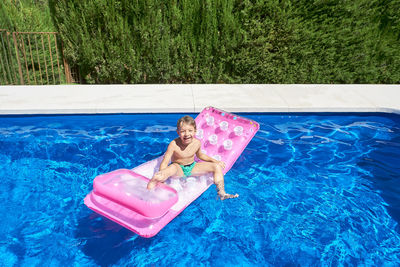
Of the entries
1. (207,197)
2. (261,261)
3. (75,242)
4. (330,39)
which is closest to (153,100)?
(207,197)

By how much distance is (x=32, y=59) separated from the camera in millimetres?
8289

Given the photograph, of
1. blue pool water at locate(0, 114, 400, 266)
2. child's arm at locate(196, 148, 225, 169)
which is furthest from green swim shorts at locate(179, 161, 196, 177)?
blue pool water at locate(0, 114, 400, 266)

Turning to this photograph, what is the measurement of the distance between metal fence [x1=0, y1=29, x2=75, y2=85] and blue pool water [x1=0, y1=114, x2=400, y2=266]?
2.60 metres

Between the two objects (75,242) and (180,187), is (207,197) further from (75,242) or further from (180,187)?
(75,242)

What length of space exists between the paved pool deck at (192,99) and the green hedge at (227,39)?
Result: 0.89 meters

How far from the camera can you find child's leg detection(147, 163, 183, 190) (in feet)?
11.7

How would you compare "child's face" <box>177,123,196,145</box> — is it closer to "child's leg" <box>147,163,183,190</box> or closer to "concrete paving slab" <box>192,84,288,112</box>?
"child's leg" <box>147,163,183,190</box>

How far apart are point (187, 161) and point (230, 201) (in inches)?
34.6

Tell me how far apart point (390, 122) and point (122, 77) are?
273 inches

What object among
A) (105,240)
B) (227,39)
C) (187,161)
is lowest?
(105,240)

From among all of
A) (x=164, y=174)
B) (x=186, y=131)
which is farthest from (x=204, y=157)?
(x=164, y=174)

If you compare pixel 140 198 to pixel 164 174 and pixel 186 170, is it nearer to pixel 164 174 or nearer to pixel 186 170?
pixel 164 174

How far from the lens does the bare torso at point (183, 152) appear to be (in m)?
4.39

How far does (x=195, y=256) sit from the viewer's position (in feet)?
12.5
